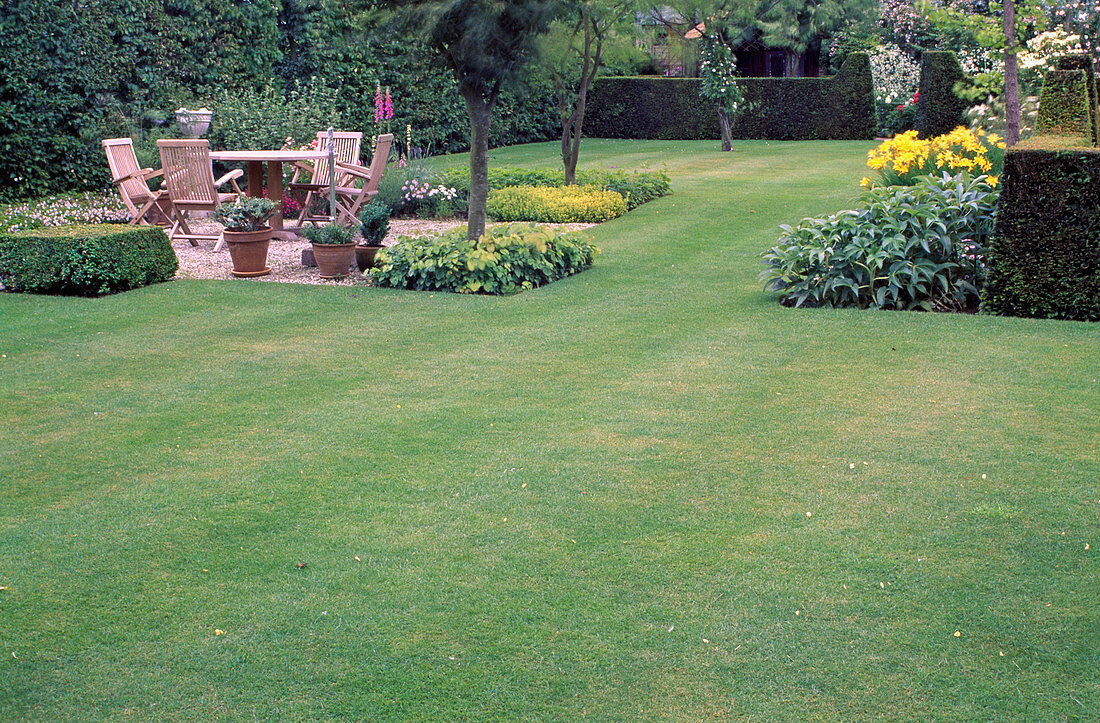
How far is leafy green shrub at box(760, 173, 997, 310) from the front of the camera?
7562 millimetres

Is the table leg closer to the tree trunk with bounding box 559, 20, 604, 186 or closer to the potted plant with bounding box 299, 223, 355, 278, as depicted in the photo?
the potted plant with bounding box 299, 223, 355, 278

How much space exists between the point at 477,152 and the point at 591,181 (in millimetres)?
5795

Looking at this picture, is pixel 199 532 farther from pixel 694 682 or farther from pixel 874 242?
pixel 874 242

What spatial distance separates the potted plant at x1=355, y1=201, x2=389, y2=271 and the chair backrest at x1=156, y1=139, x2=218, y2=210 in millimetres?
1911

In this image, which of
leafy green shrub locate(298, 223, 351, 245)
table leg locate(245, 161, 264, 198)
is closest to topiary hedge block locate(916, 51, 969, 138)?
table leg locate(245, 161, 264, 198)

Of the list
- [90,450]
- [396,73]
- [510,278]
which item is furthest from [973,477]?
[396,73]

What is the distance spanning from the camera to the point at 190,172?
34.0 ft

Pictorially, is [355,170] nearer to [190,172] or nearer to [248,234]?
[190,172]

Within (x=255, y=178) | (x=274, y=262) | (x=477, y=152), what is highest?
(x=477, y=152)

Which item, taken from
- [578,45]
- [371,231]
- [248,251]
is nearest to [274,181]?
[248,251]

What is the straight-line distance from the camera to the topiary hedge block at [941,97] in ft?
68.8

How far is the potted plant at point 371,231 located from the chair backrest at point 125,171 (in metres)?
3.02

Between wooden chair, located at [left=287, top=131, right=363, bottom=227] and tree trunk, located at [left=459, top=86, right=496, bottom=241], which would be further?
wooden chair, located at [left=287, top=131, right=363, bottom=227]

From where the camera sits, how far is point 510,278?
864 cm
